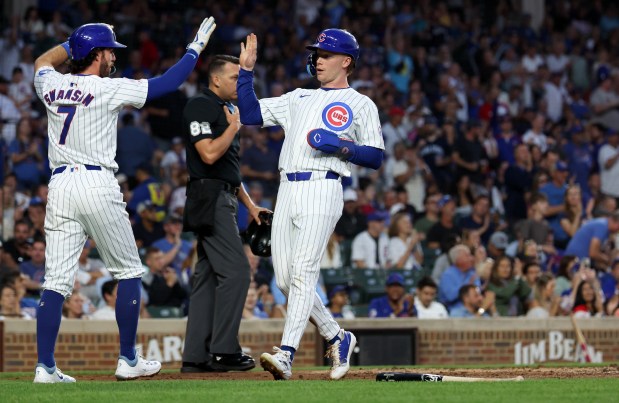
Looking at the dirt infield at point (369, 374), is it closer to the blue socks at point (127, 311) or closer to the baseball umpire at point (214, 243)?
the baseball umpire at point (214, 243)

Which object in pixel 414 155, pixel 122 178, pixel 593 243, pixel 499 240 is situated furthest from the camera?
pixel 414 155

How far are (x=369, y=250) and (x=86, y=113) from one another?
757 cm

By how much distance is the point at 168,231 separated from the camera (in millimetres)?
13836

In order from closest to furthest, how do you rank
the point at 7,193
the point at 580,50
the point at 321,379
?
1. the point at 321,379
2. the point at 7,193
3. the point at 580,50

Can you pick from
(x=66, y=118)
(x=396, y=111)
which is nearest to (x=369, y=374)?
(x=66, y=118)

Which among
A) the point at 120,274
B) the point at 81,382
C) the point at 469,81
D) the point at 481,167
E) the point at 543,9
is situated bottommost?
the point at 81,382

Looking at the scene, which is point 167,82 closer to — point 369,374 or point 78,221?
point 78,221

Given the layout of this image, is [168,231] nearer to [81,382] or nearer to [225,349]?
[225,349]

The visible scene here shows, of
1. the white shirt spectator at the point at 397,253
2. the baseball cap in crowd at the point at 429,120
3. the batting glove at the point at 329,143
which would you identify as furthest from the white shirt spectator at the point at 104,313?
the baseball cap in crowd at the point at 429,120

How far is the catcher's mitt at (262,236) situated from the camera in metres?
8.72

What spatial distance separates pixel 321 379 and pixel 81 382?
1.41 m

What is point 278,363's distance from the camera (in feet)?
24.2

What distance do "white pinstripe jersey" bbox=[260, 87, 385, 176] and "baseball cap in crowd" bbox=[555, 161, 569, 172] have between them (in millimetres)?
10331

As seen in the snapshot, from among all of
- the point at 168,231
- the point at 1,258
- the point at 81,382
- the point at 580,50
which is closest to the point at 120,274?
the point at 81,382
